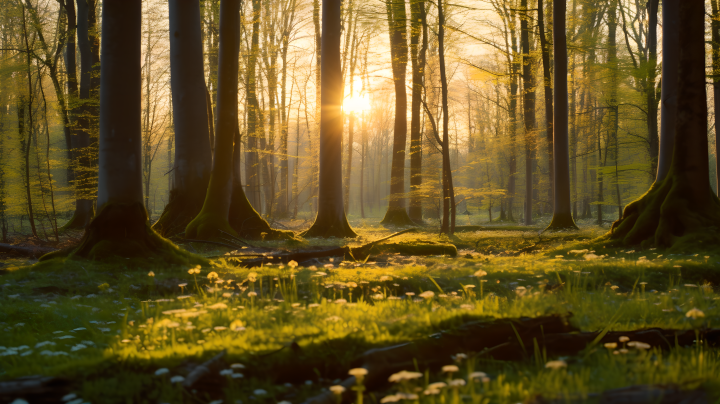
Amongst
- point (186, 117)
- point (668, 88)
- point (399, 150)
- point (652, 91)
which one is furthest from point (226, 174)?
point (652, 91)

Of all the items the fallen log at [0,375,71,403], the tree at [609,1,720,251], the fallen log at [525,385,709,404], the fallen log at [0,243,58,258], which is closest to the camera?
the fallen log at [525,385,709,404]

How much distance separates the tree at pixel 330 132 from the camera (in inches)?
559

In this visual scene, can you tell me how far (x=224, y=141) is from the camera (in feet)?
38.6

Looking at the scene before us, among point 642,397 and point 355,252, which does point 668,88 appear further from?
point 642,397

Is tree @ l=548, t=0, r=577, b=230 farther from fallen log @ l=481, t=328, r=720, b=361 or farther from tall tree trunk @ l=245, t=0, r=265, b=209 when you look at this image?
tall tree trunk @ l=245, t=0, r=265, b=209

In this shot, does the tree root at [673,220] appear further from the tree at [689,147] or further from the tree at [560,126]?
the tree at [560,126]

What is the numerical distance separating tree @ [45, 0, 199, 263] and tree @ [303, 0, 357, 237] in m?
7.28

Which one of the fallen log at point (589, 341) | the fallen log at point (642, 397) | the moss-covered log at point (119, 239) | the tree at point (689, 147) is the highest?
the tree at point (689, 147)

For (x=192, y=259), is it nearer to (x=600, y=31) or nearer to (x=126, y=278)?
(x=126, y=278)

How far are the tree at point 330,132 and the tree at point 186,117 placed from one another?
3.83m

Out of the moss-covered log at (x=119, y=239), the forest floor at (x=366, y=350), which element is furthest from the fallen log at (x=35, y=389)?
the moss-covered log at (x=119, y=239)

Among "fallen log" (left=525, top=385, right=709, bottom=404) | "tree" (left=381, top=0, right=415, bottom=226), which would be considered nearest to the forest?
"fallen log" (left=525, top=385, right=709, bottom=404)

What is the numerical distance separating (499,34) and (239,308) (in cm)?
2955

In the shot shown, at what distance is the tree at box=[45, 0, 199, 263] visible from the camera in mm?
7012
